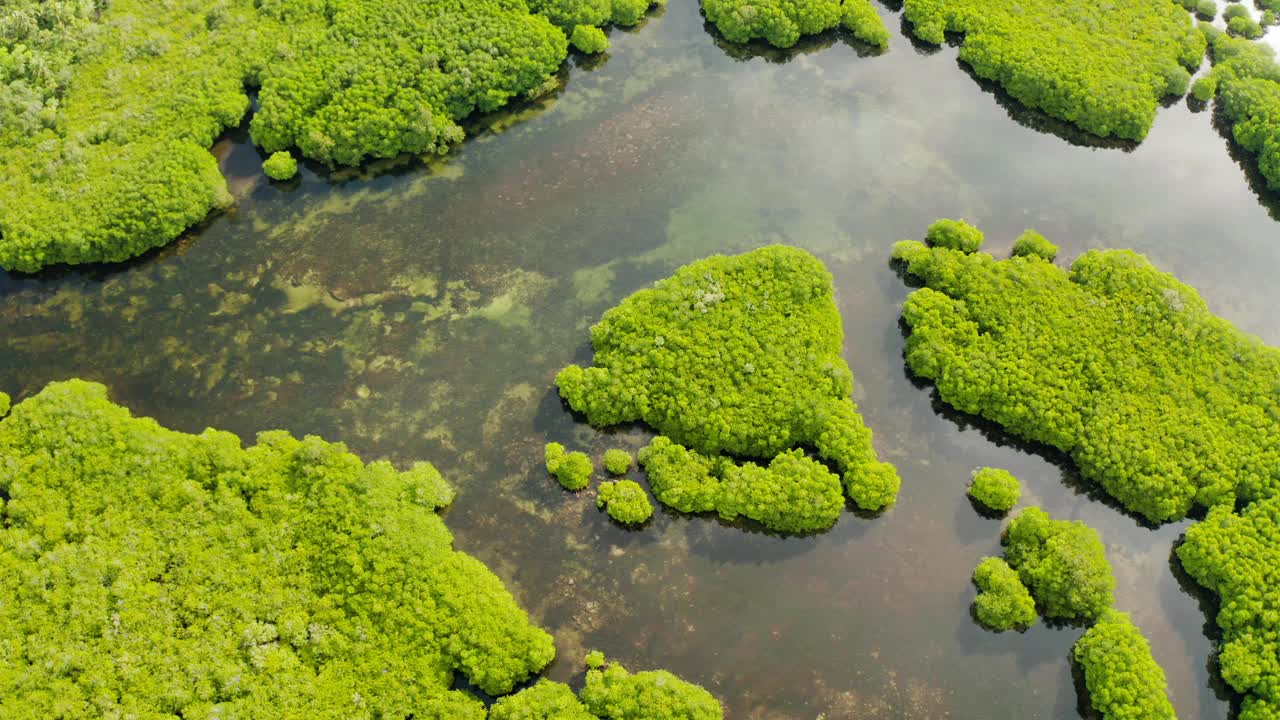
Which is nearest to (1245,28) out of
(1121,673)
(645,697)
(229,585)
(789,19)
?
(789,19)

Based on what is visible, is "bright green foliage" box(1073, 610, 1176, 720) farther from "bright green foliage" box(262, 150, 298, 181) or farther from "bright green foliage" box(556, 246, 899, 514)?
"bright green foliage" box(262, 150, 298, 181)

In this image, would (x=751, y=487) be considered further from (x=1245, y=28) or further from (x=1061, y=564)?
(x=1245, y=28)

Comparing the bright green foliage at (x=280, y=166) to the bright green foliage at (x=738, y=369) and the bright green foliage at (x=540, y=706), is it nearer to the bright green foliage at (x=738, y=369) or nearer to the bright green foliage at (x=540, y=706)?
the bright green foliage at (x=738, y=369)

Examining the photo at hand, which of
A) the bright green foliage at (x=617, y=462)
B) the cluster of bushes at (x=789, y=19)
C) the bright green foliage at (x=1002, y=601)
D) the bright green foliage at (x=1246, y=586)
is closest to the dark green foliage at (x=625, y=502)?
the bright green foliage at (x=617, y=462)

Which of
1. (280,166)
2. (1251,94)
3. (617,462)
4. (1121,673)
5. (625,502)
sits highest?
(1251,94)

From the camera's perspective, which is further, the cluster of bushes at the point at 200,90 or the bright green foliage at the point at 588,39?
the bright green foliage at the point at 588,39

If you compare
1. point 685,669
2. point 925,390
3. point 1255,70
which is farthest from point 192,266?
point 1255,70

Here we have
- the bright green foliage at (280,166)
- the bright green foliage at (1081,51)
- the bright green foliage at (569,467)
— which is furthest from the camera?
the bright green foliage at (1081,51)
